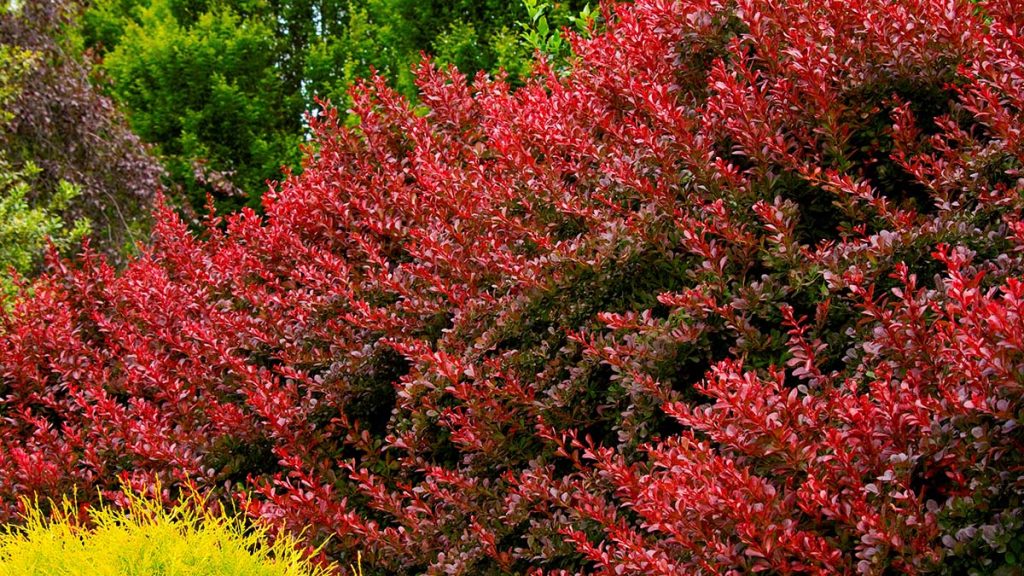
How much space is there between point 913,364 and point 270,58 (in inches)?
531

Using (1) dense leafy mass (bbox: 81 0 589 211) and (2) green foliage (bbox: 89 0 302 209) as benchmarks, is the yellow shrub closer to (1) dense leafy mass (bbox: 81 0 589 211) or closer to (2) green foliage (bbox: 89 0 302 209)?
(1) dense leafy mass (bbox: 81 0 589 211)

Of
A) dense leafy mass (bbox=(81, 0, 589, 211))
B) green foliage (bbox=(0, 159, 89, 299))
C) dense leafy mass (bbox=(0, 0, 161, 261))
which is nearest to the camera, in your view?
green foliage (bbox=(0, 159, 89, 299))

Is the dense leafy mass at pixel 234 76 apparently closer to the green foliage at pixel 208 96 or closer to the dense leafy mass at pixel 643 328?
the green foliage at pixel 208 96

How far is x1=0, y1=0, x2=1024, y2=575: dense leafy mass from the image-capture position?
223cm

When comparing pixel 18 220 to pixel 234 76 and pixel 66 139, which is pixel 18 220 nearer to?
pixel 66 139

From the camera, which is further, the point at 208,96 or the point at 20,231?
the point at 208,96

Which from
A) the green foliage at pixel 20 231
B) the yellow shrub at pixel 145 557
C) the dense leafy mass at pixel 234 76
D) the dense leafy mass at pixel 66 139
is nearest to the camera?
the yellow shrub at pixel 145 557

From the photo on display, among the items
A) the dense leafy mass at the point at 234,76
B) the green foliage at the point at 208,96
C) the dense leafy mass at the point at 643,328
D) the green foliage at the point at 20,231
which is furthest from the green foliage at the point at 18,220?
the green foliage at the point at 208,96

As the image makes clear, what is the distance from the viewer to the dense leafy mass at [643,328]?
7.30 feet

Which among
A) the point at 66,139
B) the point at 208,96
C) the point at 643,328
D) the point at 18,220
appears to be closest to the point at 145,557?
the point at 643,328

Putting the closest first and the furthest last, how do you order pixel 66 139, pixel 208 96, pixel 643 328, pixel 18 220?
pixel 643 328 → pixel 18 220 → pixel 66 139 → pixel 208 96

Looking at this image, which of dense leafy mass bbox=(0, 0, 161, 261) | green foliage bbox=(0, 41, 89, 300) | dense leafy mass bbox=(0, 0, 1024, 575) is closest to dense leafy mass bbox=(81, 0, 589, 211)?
dense leafy mass bbox=(0, 0, 161, 261)

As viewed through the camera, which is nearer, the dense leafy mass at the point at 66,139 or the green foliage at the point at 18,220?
the green foliage at the point at 18,220

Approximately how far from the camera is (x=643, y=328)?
281cm
